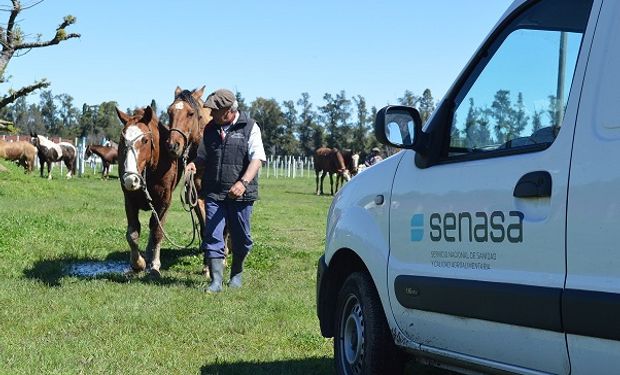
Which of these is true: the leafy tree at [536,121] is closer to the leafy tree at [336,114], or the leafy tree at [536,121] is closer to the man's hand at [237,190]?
the man's hand at [237,190]

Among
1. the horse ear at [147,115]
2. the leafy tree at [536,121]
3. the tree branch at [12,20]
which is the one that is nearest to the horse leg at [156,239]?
the horse ear at [147,115]

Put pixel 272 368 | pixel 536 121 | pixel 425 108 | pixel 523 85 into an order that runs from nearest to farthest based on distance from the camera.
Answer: pixel 536 121, pixel 523 85, pixel 272 368, pixel 425 108

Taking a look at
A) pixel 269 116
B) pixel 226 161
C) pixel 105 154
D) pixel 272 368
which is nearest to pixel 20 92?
pixel 226 161

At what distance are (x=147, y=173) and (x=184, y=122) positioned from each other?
88cm

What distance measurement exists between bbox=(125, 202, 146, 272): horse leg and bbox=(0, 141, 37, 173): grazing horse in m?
31.5

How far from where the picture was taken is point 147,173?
984 centimetres

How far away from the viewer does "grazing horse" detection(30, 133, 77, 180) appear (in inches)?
1522

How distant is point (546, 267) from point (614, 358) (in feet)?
1.53

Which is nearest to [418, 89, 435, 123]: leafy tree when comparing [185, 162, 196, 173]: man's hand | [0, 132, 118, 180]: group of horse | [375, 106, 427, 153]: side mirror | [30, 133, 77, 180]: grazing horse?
[375, 106, 427, 153]: side mirror

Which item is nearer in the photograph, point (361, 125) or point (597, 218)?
point (597, 218)

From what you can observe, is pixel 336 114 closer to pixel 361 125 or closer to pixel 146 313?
pixel 361 125

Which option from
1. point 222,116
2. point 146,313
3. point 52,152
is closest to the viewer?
point 146,313

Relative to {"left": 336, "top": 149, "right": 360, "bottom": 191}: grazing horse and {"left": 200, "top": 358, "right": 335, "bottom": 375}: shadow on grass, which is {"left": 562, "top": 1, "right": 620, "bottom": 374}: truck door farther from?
{"left": 336, "top": 149, "right": 360, "bottom": 191}: grazing horse

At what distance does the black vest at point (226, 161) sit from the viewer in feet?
28.8
